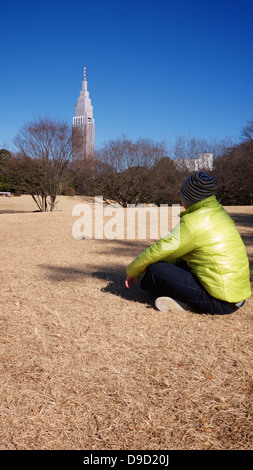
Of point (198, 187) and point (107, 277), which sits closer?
point (198, 187)

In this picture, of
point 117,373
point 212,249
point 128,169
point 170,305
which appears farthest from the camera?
point 128,169

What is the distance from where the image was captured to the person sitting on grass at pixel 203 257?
2361 mm

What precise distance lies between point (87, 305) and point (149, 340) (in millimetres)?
809

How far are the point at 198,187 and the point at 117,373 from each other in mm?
1400

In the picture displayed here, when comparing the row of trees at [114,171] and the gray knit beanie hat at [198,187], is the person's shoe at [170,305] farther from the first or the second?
the row of trees at [114,171]

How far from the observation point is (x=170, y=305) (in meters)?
2.65

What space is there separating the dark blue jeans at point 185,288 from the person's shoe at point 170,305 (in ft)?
0.12

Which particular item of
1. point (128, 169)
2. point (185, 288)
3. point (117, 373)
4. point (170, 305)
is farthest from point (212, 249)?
point (128, 169)

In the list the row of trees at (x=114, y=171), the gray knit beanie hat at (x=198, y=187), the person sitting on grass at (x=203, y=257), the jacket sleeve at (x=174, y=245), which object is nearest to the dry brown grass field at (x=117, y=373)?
the person sitting on grass at (x=203, y=257)

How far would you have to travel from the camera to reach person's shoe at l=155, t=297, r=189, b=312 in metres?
2.64

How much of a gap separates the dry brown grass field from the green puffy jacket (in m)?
0.32

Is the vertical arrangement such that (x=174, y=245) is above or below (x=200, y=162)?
below

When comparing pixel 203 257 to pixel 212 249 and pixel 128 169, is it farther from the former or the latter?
pixel 128 169
